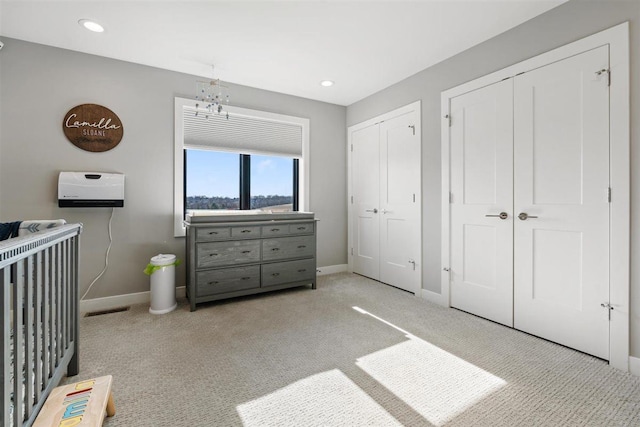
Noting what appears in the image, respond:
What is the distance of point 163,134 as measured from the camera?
10.5ft

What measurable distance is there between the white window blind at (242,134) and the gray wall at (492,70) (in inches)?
40.5

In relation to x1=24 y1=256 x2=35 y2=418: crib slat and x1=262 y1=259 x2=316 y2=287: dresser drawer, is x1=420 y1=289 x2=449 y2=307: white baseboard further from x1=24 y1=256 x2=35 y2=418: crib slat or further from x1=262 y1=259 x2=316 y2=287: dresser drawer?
x1=24 y1=256 x2=35 y2=418: crib slat

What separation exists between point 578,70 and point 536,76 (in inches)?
10.7

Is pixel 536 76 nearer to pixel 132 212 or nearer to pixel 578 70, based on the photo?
pixel 578 70

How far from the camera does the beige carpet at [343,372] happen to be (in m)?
1.47

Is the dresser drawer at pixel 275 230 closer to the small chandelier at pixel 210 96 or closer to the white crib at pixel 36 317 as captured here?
the small chandelier at pixel 210 96

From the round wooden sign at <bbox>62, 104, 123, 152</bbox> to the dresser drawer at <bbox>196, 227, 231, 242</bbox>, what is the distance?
1257mm

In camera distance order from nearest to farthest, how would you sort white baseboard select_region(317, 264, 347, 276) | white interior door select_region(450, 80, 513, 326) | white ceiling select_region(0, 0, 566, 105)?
white ceiling select_region(0, 0, 566, 105) < white interior door select_region(450, 80, 513, 326) < white baseboard select_region(317, 264, 347, 276)

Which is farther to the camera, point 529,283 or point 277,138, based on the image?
point 277,138

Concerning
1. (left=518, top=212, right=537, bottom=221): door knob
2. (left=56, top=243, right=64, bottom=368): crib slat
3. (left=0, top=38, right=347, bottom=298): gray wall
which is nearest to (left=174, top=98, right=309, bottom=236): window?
(left=0, top=38, right=347, bottom=298): gray wall

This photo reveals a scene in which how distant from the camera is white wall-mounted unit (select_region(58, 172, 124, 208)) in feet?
8.73

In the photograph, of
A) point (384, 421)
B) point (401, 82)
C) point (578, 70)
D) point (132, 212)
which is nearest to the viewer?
point (384, 421)

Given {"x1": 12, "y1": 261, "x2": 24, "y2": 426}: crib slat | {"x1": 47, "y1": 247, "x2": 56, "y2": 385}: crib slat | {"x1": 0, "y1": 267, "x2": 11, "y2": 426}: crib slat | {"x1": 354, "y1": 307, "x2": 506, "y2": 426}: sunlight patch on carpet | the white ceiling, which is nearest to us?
{"x1": 0, "y1": 267, "x2": 11, "y2": 426}: crib slat

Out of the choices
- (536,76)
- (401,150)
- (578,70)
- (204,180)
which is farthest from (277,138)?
(578,70)
